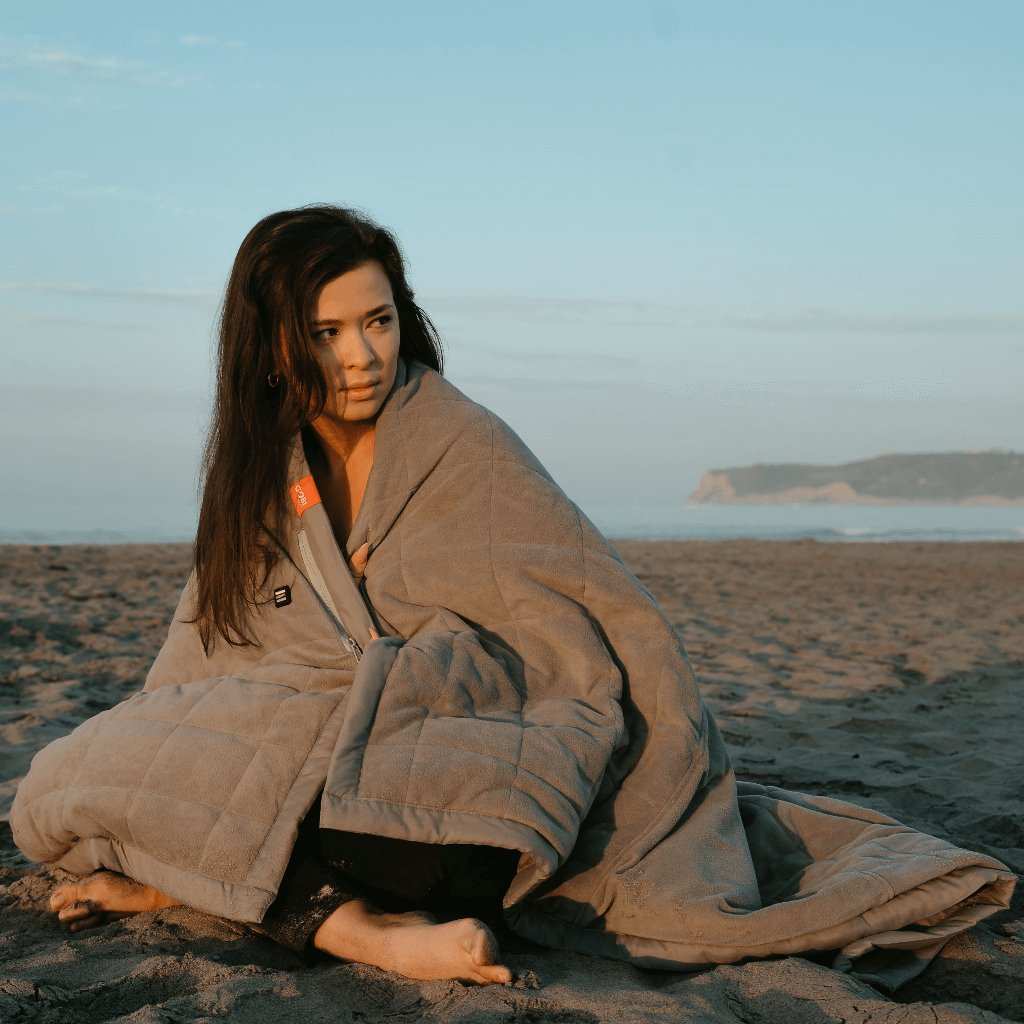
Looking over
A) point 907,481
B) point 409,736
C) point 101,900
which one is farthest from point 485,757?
point 907,481

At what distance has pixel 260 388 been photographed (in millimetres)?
2600

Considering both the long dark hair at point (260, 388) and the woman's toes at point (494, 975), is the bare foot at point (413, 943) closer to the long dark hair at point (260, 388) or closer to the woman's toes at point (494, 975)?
the woman's toes at point (494, 975)

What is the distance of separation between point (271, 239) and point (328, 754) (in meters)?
1.20

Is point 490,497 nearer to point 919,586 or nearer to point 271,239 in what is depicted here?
point 271,239

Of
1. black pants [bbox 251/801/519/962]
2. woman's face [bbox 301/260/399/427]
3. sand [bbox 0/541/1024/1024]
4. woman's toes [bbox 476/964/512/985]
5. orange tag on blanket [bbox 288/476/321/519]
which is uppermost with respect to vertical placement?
woman's face [bbox 301/260/399/427]

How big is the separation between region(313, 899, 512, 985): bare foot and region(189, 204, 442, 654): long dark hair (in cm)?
73

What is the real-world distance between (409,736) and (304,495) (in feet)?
2.33

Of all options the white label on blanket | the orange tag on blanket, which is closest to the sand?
the white label on blanket

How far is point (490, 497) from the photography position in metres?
2.43

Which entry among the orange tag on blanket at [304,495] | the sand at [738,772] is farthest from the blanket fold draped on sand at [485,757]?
the sand at [738,772]

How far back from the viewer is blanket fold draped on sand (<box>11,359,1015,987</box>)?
2047 millimetres

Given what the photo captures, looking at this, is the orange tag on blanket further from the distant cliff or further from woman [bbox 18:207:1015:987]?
the distant cliff

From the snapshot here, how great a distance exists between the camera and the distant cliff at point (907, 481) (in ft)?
202

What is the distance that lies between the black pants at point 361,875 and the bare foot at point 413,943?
0.03m
